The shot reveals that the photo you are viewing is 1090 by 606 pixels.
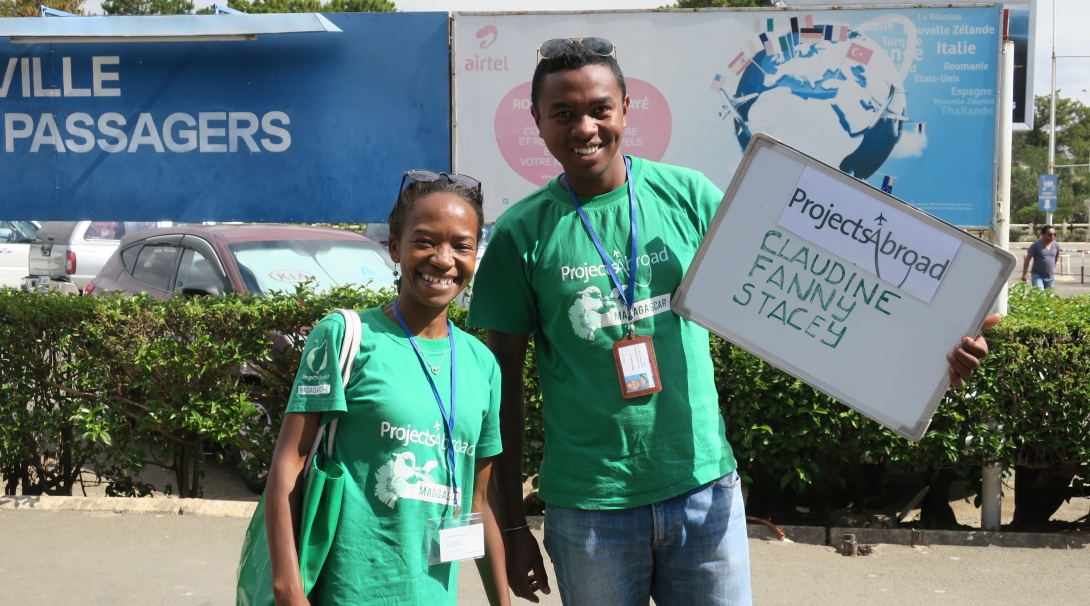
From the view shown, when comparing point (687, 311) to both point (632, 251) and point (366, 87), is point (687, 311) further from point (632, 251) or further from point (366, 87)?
point (366, 87)

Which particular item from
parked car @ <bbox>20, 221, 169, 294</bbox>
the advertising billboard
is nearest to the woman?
the advertising billboard

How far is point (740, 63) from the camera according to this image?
5.39m

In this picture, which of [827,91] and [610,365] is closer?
[610,365]

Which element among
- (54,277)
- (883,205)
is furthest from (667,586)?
(54,277)

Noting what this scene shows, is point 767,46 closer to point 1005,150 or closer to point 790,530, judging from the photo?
point 1005,150

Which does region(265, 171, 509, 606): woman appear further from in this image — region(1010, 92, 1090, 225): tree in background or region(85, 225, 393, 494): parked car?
region(1010, 92, 1090, 225): tree in background

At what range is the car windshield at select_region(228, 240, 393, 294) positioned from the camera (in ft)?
22.8

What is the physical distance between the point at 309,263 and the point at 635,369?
531cm

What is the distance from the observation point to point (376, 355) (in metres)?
2.20

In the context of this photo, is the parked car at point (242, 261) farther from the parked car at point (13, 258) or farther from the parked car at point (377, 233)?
the parked car at point (13, 258)

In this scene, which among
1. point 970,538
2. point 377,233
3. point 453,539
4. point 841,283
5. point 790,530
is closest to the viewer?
point 453,539

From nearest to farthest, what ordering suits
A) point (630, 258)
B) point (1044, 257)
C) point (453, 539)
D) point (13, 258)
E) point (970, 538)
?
point (453, 539), point (630, 258), point (970, 538), point (1044, 257), point (13, 258)

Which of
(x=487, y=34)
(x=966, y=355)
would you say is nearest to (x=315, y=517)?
(x=966, y=355)

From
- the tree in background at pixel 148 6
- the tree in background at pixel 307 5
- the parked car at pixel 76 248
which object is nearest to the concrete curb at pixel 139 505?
the parked car at pixel 76 248
